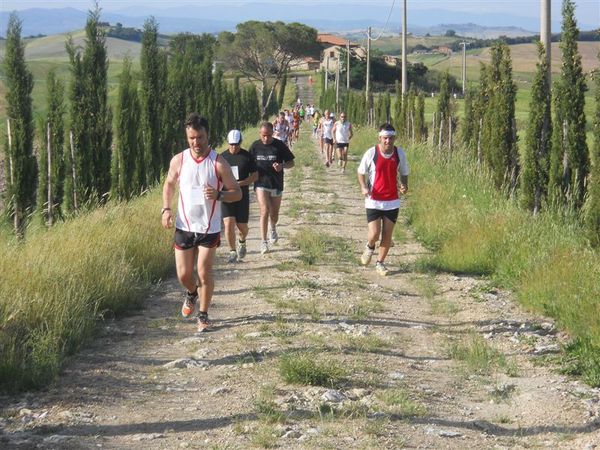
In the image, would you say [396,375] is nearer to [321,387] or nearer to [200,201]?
[321,387]

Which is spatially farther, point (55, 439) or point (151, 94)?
point (151, 94)

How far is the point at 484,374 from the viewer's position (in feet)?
25.9

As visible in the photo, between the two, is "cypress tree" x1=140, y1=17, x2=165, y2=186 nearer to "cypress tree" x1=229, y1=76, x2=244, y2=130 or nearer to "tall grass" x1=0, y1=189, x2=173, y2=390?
"tall grass" x1=0, y1=189, x2=173, y2=390

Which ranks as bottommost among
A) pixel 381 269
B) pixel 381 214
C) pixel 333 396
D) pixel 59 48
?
pixel 381 269

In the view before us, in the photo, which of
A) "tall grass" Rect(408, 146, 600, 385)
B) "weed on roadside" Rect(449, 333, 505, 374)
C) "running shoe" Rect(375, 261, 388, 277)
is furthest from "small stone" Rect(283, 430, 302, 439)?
"running shoe" Rect(375, 261, 388, 277)

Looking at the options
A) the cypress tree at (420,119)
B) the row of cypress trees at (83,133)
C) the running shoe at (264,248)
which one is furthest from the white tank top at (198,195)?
the cypress tree at (420,119)

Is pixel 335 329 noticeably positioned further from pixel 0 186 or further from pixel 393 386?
pixel 0 186

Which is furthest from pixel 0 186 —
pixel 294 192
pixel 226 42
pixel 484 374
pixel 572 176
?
pixel 226 42

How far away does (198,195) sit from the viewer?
8914 millimetres

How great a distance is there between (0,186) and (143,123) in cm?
907

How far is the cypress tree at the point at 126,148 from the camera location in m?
22.6

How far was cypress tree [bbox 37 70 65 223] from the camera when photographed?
20266 mm

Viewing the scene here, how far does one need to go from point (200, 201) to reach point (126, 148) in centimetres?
1426

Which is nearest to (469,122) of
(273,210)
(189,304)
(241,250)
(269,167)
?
(273,210)
